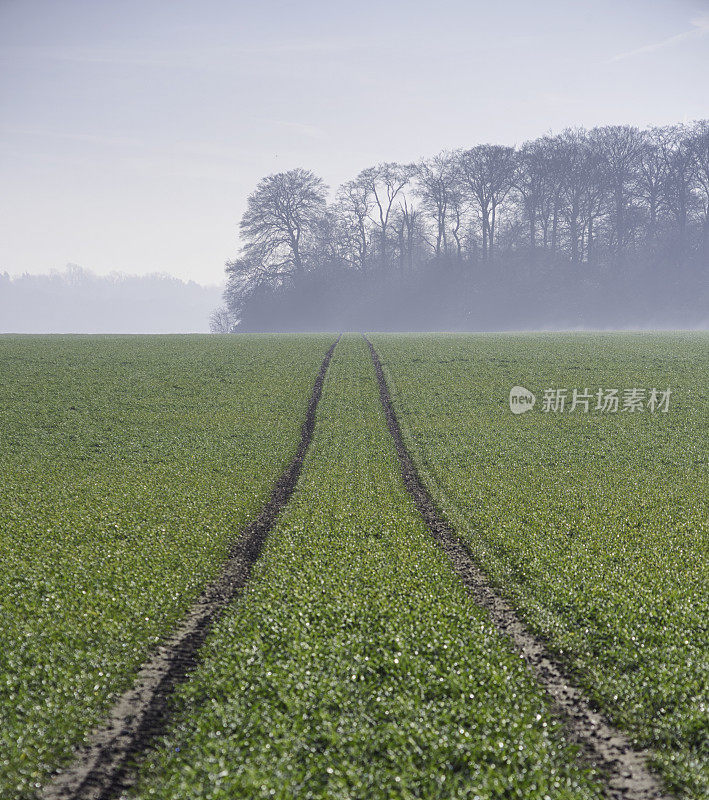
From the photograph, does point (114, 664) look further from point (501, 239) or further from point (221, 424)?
point (501, 239)

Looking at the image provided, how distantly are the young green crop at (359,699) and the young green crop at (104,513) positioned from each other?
148 centimetres

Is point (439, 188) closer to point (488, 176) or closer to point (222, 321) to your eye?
point (488, 176)

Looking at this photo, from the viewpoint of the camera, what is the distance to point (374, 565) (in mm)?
12477

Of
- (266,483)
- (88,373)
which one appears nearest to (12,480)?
(266,483)

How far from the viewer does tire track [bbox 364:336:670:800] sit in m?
6.70

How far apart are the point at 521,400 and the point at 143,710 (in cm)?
2728

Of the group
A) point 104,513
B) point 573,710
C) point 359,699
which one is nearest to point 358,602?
point 359,699

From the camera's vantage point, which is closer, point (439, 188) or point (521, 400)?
point (521, 400)

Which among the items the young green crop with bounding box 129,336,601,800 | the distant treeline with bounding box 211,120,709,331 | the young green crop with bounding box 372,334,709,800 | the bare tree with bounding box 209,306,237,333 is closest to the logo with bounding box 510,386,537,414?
the young green crop with bounding box 372,334,709,800

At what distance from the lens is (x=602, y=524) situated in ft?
48.1

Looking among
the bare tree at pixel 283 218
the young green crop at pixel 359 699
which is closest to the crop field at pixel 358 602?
the young green crop at pixel 359 699

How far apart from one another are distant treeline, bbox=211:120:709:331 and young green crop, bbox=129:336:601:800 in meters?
99.8

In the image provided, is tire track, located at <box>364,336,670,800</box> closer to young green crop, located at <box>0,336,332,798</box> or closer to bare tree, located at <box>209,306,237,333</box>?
young green crop, located at <box>0,336,332,798</box>

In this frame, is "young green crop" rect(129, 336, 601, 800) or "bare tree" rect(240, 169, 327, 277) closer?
"young green crop" rect(129, 336, 601, 800)
